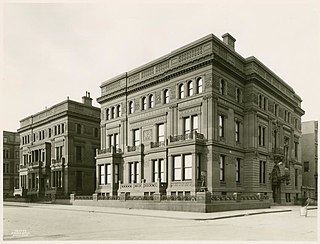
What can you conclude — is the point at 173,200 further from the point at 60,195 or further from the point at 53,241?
the point at 60,195

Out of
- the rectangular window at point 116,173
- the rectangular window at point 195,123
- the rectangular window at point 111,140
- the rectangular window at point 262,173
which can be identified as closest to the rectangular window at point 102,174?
the rectangular window at point 116,173

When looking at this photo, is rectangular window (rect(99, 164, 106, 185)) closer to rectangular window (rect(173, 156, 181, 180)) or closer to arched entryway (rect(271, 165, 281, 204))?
rectangular window (rect(173, 156, 181, 180))

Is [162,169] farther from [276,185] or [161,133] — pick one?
[276,185]

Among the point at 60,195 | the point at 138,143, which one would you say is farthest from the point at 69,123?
the point at 138,143

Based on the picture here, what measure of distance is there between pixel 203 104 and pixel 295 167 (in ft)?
76.2

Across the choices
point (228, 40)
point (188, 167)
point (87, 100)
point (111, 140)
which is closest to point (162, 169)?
point (188, 167)

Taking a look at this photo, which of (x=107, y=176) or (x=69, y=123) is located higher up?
(x=69, y=123)

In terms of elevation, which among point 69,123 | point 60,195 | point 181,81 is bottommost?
point 60,195

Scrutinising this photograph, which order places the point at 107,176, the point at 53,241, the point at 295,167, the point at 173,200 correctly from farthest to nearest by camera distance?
the point at 295,167 → the point at 107,176 → the point at 173,200 → the point at 53,241

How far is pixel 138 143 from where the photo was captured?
43.8 metres

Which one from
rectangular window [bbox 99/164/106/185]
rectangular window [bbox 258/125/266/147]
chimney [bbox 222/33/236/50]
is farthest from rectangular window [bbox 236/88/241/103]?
rectangular window [bbox 99/164/106/185]

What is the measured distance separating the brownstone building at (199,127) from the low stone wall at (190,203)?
1.85m

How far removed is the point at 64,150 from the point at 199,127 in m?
26.5

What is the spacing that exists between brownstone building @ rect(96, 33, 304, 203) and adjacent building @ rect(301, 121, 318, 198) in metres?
10.7
